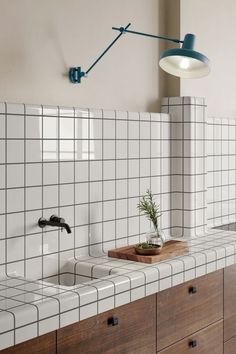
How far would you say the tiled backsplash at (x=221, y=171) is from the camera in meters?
3.69

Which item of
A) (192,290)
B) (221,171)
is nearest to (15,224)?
(192,290)

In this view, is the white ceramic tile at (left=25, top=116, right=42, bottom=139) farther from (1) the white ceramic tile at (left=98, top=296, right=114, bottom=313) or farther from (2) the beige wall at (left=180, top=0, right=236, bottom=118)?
(2) the beige wall at (left=180, top=0, right=236, bottom=118)

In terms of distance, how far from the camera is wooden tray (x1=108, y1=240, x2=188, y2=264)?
2.63 m

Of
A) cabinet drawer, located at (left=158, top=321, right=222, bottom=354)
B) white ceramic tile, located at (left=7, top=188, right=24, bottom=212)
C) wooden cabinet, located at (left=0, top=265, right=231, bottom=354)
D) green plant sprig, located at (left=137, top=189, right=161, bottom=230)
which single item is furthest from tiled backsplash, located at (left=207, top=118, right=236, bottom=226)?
white ceramic tile, located at (left=7, top=188, right=24, bottom=212)

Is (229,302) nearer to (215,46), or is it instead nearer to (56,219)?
(56,219)

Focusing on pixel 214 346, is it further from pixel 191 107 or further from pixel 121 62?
pixel 121 62

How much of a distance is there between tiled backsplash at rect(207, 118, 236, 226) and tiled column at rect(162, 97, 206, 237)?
312mm

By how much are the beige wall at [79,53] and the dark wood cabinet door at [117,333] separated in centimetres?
99

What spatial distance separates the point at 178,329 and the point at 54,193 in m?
0.83

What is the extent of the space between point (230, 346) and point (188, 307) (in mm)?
552

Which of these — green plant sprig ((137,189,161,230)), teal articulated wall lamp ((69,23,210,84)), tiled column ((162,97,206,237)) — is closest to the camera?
teal articulated wall lamp ((69,23,210,84))

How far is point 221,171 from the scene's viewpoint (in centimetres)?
382

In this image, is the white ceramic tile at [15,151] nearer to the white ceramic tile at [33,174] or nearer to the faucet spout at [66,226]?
the white ceramic tile at [33,174]

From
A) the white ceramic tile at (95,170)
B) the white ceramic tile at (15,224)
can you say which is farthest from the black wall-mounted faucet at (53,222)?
the white ceramic tile at (95,170)
